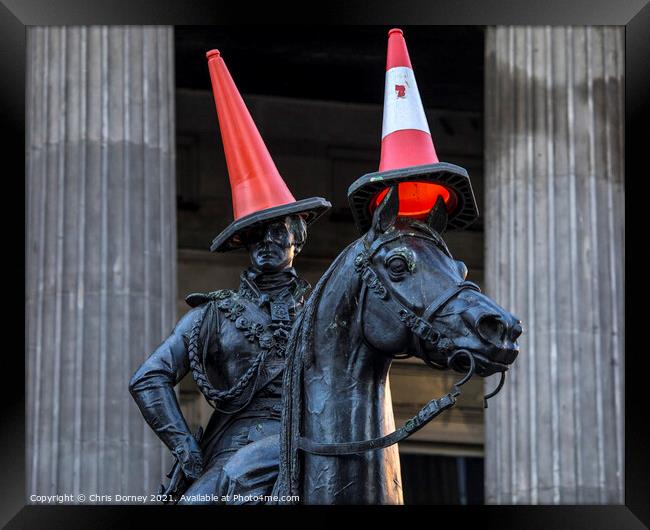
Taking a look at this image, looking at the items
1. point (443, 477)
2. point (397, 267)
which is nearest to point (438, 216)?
point (397, 267)

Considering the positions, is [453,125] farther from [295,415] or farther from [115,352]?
[295,415]

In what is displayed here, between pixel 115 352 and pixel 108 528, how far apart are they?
41.0 ft

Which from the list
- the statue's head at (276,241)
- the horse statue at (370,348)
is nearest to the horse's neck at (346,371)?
the horse statue at (370,348)

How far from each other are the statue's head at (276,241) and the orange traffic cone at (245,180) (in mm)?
49

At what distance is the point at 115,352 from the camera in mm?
25484

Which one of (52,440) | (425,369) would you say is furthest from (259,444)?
(425,369)

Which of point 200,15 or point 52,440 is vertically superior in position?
point 200,15

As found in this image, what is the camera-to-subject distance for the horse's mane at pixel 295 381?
12.0m

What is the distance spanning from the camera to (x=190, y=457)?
43.1 feet

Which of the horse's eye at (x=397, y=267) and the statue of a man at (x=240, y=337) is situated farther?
the statue of a man at (x=240, y=337)

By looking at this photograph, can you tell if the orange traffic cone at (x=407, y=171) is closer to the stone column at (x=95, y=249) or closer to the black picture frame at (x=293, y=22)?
the black picture frame at (x=293, y=22)

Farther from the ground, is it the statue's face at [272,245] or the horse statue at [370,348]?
the statue's face at [272,245]

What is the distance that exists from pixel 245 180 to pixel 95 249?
41.0 ft

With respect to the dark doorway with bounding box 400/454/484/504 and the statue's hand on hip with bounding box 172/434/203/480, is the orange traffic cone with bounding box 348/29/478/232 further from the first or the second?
the dark doorway with bounding box 400/454/484/504
